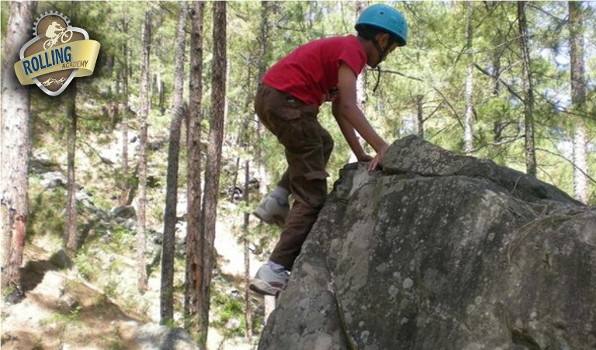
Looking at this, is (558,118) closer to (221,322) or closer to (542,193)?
(542,193)

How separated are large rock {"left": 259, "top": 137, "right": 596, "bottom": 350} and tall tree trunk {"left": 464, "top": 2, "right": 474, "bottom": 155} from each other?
5.73m

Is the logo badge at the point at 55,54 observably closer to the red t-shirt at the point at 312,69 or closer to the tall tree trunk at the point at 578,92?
the red t-shirt at the point at 312,69

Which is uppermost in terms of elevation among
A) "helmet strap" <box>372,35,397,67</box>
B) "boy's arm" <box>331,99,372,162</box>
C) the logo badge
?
the logo badge

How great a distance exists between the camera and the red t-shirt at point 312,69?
3561 millimetres

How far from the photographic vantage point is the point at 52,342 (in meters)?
9.02

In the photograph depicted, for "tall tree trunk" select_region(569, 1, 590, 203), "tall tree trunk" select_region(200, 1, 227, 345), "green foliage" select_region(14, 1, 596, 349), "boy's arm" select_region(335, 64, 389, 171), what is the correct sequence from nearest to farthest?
"boy's arm" select_region(335, 64, 389, 171), "tall tree trunk" select_region(569, 1, 590, 203), "green foliage" select_region(14, 1, 596, 349), "tall tree trunk" select_region(200, 1, 227, 345)

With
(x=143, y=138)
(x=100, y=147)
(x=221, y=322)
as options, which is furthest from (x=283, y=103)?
(x=100, y=147)

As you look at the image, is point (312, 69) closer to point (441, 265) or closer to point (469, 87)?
point (441, 265)

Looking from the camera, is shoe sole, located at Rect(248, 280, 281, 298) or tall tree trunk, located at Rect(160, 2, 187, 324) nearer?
shoe sole, located at Rect(248, 280, 281, 298)

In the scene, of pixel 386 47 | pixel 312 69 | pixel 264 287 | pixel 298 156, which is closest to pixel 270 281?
pixel 264 287

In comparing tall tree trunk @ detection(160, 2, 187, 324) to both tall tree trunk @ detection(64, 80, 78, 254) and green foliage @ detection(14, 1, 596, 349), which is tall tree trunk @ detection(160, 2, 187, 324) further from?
tall tree trunk @ detection(64, 80, 78, 254)

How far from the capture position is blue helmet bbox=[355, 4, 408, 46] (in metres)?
3.57

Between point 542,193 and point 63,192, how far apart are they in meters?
17.9

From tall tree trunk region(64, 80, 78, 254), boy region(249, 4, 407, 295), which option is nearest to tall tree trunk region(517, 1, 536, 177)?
boy region(249, 4, 407, 295)
